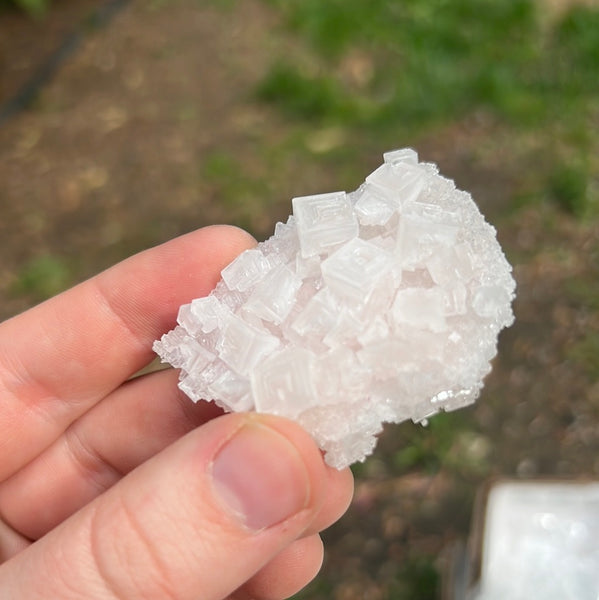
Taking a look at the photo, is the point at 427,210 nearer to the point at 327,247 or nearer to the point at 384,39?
the point at 327,247

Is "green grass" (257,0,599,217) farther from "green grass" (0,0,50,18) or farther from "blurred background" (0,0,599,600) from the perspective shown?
"green grass" (0,0,50,18)

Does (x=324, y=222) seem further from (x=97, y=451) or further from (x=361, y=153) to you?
(x=361, y=153)

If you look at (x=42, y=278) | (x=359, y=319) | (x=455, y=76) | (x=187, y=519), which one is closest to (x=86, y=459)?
(x=187, y=519)

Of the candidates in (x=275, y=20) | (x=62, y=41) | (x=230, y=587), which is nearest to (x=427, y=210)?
(x=230, y=587)

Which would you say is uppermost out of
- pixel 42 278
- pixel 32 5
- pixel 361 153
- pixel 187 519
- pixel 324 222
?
pixel 32 5

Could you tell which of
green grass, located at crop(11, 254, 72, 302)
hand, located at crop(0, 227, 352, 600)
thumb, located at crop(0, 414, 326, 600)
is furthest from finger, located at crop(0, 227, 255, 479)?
green grass, located at crop(11, 254, 72, 302)

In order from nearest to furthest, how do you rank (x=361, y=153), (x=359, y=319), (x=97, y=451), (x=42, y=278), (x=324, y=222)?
(x=359, y=319) < (x=324, y=222) < (x=97, y=451) < (x=42, y=278) < (x=361, y=153)

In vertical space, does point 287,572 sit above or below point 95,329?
below
